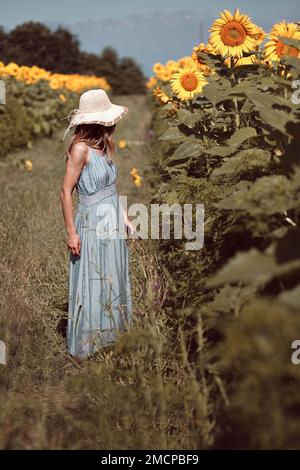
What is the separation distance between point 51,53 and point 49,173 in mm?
37569

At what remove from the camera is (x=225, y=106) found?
180 inches

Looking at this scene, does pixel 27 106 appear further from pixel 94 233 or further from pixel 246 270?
pixel 246 270

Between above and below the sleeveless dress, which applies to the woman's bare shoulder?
above

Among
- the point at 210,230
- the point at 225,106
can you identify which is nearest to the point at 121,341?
the point at 210,230

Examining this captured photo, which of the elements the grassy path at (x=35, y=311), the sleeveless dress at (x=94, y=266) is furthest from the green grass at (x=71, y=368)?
the sleeveless dress at (x=94, y=266)

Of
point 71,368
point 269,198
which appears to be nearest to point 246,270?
point 269,198

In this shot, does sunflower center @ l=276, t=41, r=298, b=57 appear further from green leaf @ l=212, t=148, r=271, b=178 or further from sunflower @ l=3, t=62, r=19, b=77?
sunflower @ l=3, t=62, r=19, b=77

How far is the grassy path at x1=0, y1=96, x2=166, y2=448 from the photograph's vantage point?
2.84 m

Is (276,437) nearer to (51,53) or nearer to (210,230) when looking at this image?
(210,230)

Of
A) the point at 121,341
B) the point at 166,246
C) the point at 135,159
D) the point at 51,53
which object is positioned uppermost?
the point at 51,53

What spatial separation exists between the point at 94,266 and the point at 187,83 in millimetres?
2041

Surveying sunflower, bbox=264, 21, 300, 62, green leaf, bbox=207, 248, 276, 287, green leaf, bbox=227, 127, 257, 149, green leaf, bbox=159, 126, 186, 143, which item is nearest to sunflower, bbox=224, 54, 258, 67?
sunflower, bbox=264, 21, 300, 62

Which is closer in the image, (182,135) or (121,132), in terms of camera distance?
(182,135)

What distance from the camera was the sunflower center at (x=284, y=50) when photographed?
3.83m
